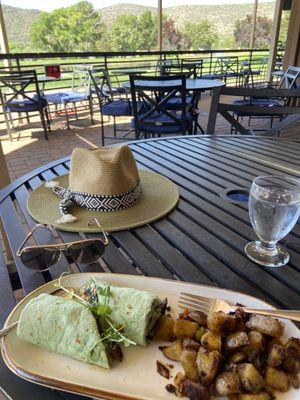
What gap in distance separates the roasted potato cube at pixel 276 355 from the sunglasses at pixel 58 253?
1.34ft

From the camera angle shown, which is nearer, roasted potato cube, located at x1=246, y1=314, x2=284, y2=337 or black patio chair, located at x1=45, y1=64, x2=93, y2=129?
roasted potato cube, located at x1=246, y1=314, x2=284, y2=337

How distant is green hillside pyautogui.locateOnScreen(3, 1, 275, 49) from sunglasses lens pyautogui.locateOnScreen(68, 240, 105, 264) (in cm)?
1562

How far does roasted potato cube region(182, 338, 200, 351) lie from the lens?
0.45m

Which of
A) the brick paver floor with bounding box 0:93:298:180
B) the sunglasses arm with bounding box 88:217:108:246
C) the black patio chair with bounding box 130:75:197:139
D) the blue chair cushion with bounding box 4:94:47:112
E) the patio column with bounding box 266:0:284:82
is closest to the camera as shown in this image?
the sunglasses arm with bounding box 88:217:108:246

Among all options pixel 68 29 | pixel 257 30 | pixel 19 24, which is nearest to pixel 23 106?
pixel 19 24

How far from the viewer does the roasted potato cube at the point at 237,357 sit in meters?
0.42

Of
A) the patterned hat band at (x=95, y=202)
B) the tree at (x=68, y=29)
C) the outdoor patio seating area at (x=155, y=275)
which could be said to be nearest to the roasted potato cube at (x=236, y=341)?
the outdoor patio seating area at (x=155, y=275)

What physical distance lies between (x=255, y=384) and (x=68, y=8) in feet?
58.3

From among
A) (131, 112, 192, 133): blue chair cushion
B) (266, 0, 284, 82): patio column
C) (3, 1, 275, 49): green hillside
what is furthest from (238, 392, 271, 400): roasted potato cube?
(3, 1, 275, 49): green hillside

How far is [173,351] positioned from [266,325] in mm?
140

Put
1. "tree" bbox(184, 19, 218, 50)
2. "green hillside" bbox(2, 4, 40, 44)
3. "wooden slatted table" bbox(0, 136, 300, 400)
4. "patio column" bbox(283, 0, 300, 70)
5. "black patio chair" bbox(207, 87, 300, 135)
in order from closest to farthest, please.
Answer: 1. "wooden slatted table" bbox(0, 136, 300, 400)
2. "black patio chair" bbox(207, 87, 300, 135)
3. "patio column" bbox(283, 0, 300, 70)
4. "green hillside" bbox(2, 4, 40, 44)
5. "tree" bbox(184, 19, 218, 50)

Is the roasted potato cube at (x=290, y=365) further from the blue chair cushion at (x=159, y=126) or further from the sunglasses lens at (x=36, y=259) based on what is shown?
the blue chair cushion at (x=159, y=126)

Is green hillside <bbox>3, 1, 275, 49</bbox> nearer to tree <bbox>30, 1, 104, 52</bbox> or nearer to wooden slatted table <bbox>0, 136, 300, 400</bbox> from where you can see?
tree <bbox>30, 1, 104, 52</bbox>

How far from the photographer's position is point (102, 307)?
0.49 meters
